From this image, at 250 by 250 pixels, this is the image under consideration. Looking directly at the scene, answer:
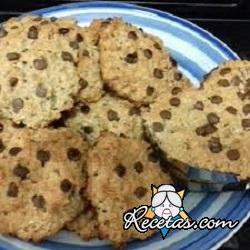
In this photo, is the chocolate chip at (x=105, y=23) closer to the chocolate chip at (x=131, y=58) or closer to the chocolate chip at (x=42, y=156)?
the chocolate chip at (x=131, y=58)

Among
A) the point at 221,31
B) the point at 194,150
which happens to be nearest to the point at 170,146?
the point at 194,150

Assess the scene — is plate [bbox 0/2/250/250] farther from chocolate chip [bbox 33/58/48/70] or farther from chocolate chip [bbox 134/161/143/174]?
chocolate chip [bbox 33/58/48/70]

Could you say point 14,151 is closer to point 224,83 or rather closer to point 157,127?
point 157,127

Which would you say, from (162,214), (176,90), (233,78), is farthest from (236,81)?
(162,214)

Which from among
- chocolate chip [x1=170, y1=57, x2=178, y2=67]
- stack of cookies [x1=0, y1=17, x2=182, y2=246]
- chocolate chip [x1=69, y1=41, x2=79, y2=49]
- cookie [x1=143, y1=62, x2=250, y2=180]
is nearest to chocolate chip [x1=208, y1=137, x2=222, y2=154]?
cookie [x1=143, y1=62, x2=250, y2=180]

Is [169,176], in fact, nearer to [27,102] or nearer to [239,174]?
[239,174]

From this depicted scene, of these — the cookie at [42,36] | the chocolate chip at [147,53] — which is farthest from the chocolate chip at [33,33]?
the chocolate chip at [147,53]
